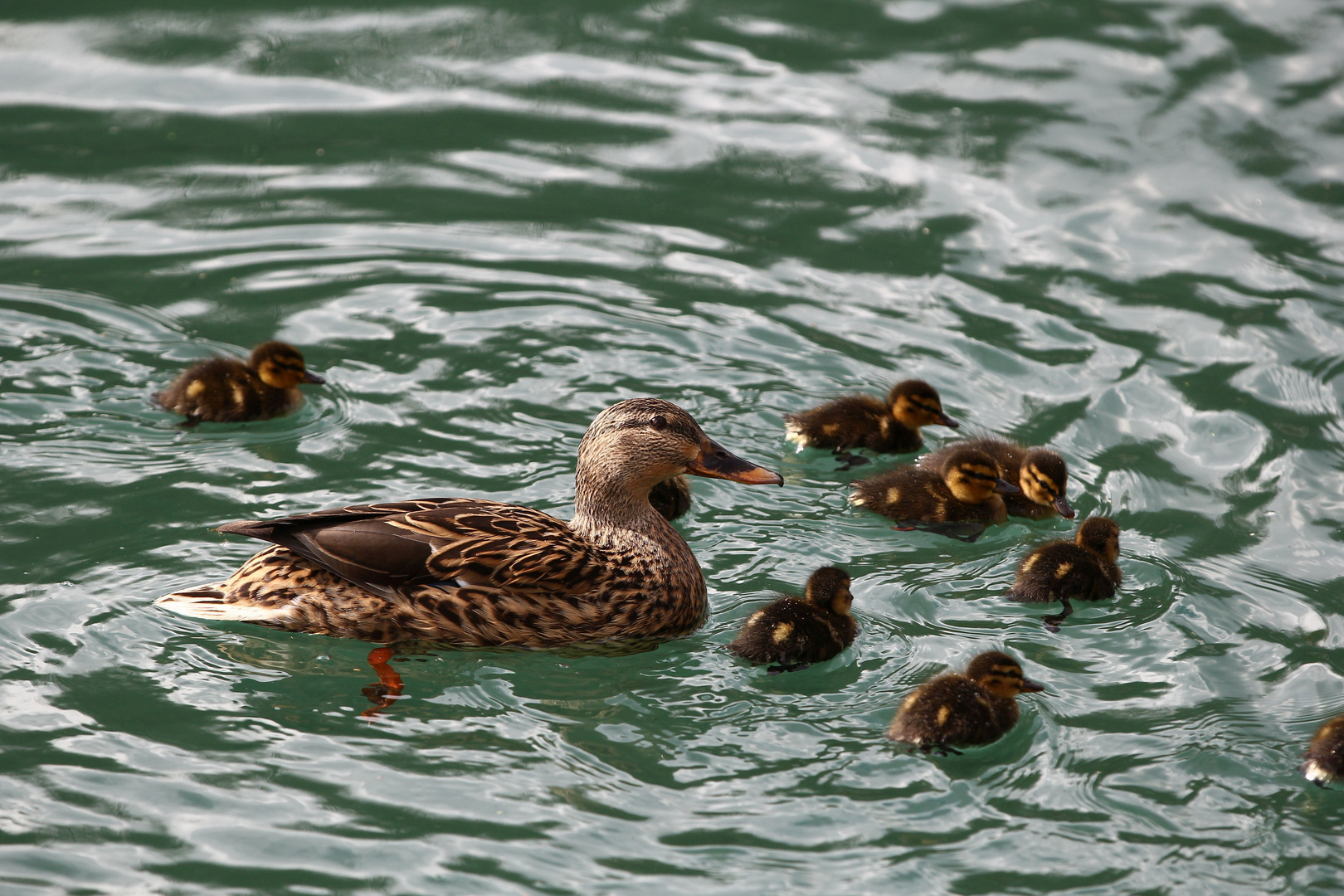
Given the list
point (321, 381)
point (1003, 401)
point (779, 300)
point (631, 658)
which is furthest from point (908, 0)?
point (631, 658)

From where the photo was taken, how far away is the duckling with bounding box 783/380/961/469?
605 centimetres

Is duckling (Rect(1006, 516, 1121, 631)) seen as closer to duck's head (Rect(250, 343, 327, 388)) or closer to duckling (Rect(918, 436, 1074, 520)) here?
duckling (Rect(918, 436, 1074, 520))

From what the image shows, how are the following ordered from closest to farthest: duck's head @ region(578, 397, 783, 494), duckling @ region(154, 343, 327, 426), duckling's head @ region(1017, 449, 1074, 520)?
duck's head @ region(578, 397, 783, 494) < duckling's head @ region(1017, 449, 1074, 520) < duckling @ region(154, 343, 327, 426)

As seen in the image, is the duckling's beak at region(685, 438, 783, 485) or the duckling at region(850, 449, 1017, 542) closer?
the duckling's beak at region(685, 438, 783, 485)

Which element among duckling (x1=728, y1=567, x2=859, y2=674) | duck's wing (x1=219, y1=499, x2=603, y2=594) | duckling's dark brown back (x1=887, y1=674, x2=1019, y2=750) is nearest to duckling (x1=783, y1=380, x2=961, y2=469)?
duckling (x1=728, y1=567, x2=859, y2=674)

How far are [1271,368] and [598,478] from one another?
3437mm

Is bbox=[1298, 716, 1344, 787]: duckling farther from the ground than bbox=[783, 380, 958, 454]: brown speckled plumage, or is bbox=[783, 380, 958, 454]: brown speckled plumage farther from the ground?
bbox=[783, 380, 958, 454]: brown speckled plumage

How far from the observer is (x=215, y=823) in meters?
3.89

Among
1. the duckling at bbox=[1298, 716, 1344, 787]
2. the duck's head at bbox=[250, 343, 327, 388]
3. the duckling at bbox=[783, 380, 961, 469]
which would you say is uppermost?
the duck's head at bbox=[250, 343, 327, 388]

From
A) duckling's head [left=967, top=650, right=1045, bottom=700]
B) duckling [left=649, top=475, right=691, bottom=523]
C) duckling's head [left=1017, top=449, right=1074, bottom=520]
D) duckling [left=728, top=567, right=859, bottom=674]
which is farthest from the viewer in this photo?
duckling [left=649, top=475, right=691, bottom=523]

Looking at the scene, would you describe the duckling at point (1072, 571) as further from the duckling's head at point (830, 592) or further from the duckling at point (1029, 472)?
the duckling's head at point (830, 592)

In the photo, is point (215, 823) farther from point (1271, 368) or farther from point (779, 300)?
point (1271, 368)

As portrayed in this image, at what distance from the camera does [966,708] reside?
423 centimetres

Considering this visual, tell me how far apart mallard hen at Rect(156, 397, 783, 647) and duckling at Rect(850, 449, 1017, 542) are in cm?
101
